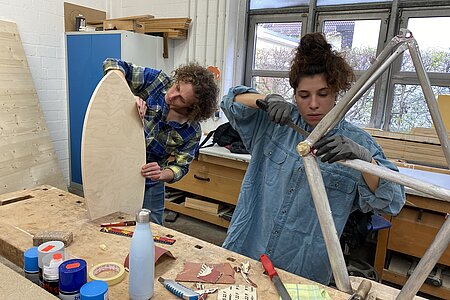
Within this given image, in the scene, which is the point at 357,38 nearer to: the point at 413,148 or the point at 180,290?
the point at 413,148

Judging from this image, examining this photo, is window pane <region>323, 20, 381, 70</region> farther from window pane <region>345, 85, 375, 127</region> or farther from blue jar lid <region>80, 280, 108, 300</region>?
blue jar lid <region>80, 280, 108, 300</region>

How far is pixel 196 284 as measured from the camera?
2.89 feet

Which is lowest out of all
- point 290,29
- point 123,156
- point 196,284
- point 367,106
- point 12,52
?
point 196,284

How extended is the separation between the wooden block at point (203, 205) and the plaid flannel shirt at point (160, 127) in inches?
57.6

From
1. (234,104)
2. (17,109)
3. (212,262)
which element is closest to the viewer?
(212,262)

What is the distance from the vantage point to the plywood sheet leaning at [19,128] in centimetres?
276

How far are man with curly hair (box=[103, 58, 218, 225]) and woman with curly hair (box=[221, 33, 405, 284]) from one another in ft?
0.86

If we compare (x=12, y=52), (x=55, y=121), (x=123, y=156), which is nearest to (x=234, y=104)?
(x=123, y=156)

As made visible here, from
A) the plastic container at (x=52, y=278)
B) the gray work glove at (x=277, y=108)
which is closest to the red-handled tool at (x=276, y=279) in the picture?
the gray work glove at (x=277, y=108)

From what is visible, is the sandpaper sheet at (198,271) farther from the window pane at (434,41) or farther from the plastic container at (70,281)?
the window pane at (434,41)

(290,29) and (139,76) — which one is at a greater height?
(290,29)

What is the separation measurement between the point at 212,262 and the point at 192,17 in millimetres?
3015

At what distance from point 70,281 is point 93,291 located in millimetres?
74

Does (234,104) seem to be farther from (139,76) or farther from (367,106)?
(367,106)
